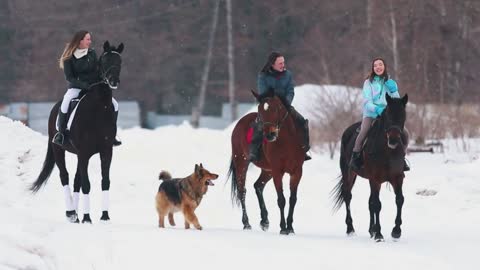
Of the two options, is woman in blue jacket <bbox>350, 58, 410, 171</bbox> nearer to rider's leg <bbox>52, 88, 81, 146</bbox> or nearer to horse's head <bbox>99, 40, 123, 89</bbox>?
horse's head <bbox>99, 40, 123, 89</bbox>

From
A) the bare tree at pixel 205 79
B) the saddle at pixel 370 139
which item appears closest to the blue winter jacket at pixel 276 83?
the saddle at pixel 370 139

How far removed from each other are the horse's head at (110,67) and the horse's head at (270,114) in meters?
1.80

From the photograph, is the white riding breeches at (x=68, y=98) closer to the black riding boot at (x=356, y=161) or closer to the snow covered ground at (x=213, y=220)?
the snow covered ground at (x=213, y=220)

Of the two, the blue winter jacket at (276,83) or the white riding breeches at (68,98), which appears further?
the blue winter jacket at (276,83)

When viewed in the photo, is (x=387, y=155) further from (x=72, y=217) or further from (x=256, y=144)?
(x=72, y=217)

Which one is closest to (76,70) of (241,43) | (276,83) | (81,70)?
(81,70)

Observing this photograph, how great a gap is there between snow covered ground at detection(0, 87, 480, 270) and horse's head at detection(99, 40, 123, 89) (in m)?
1.86

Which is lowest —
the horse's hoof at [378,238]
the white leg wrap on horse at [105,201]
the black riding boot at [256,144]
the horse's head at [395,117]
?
the horse's hoof at [378,238]

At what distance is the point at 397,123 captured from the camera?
1354 cm

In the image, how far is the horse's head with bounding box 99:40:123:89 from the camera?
1356cm

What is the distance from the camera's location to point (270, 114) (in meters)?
13.8

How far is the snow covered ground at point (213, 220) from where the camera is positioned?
1125 cm

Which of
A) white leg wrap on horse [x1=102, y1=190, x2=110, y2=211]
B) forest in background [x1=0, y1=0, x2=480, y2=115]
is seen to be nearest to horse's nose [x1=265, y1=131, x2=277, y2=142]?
white leg wrap on horse [x1=102, y1=190, x2=110, y2=211]

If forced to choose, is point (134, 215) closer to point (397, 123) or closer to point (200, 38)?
point (397, 123)
